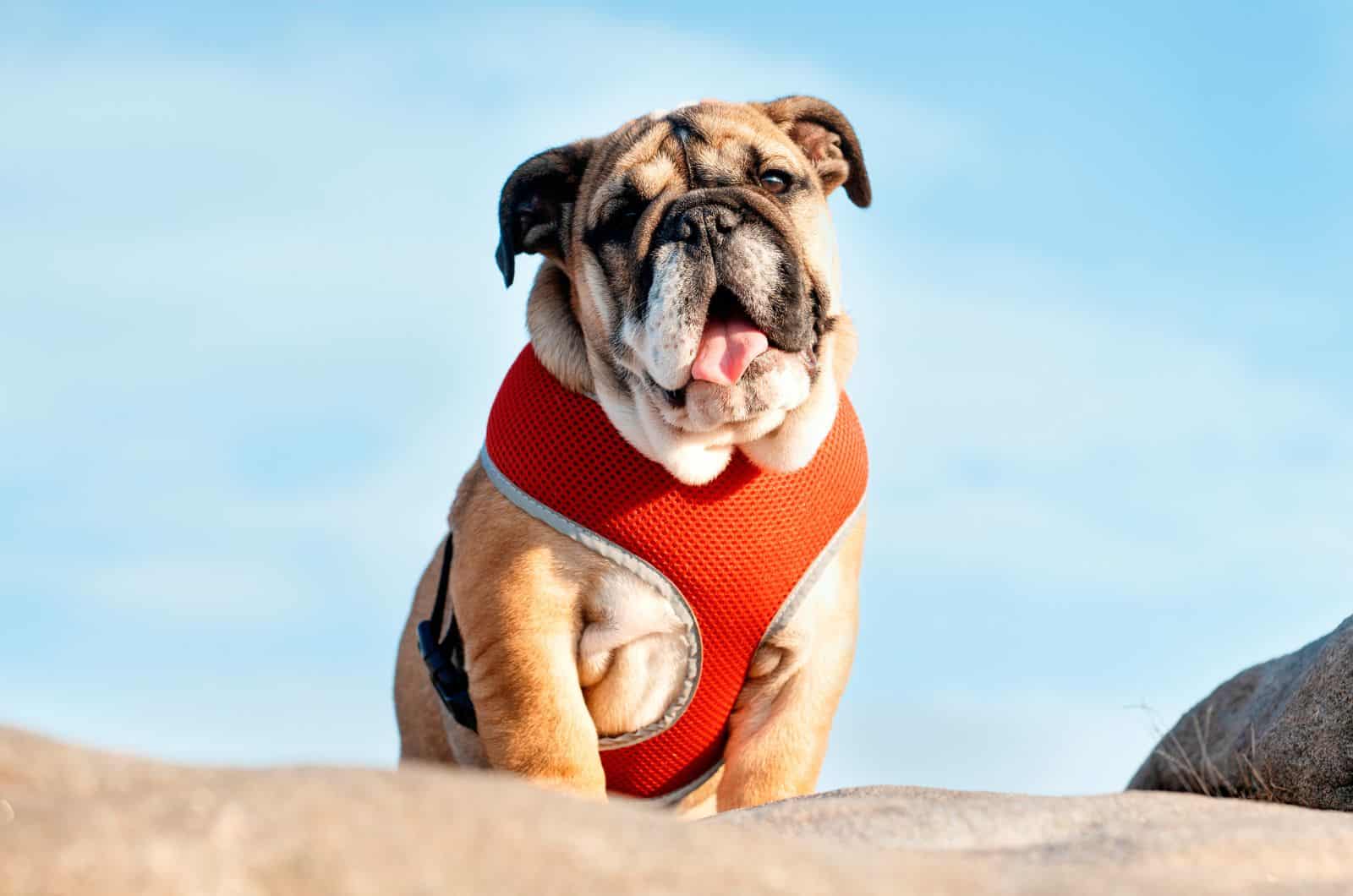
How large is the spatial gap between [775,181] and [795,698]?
2255mm

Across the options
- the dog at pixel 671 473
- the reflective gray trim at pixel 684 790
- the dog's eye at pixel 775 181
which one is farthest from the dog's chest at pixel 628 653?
the dog's eye at pixel 775 181

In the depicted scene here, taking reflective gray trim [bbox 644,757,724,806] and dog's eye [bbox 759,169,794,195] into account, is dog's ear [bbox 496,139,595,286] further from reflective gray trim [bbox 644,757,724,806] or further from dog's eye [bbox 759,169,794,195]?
reflective gray trim [bbox 644,757,724,806]

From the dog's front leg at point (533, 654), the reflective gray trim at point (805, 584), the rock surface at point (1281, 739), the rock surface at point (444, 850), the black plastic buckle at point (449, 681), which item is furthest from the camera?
the rock surface at point (1281, 739)

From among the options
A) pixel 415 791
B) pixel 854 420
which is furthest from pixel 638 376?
pixel 415 791

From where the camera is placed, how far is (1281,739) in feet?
24.1

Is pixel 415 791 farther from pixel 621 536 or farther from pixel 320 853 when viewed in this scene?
pixel 621 536

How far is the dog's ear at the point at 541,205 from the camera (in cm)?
621

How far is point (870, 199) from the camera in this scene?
6719 mm

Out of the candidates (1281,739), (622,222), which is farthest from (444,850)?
(1281,739)

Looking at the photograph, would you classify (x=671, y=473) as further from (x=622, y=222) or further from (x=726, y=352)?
(x=622, y=222)

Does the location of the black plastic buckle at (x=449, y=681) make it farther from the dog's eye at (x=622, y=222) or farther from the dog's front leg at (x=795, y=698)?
the dog's eye at (x=622, y=222)

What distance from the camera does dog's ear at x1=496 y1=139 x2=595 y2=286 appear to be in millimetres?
6207

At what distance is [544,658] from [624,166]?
81.9 inches

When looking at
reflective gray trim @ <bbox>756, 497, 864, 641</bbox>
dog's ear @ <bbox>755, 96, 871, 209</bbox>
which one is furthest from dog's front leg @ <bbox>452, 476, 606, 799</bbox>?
dog's ear @ <bbox>755, 96, 871, 209</bbox>
